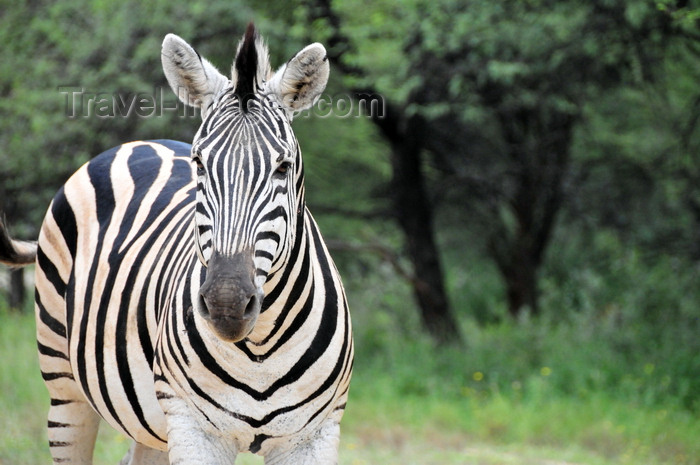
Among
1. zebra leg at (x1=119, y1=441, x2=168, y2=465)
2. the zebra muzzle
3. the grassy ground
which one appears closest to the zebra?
the zebra muzzle

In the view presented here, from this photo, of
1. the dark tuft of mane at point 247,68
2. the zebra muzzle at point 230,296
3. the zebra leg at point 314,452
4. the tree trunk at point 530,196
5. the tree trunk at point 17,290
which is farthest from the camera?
the tree trunk at point 530,196

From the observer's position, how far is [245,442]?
2654 mm

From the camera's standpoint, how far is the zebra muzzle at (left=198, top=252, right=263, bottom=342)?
2.16m

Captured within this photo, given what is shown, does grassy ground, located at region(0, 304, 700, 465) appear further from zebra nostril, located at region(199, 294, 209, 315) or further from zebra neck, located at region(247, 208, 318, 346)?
zebra nostril, located at region(199, 294, 209, 315)

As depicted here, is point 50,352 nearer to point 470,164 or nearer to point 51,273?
point 51,273

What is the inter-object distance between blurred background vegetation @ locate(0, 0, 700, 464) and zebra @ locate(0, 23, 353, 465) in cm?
293

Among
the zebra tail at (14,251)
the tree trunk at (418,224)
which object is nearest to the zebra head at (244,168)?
the zebra tail at (14,251)

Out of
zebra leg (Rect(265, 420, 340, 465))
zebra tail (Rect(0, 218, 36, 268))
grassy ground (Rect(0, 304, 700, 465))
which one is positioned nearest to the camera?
zebra leg (Rect(265, 420, 340, 465))

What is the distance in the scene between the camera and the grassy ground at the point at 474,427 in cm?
608

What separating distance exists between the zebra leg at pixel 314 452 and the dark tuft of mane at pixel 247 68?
111cm

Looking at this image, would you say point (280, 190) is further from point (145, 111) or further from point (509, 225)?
point (509, 225)

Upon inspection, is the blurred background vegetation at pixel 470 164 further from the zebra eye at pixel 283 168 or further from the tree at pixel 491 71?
the zebra eye at pixel 283 168

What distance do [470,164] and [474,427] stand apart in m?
4.66

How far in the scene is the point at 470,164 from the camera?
35.8ft
